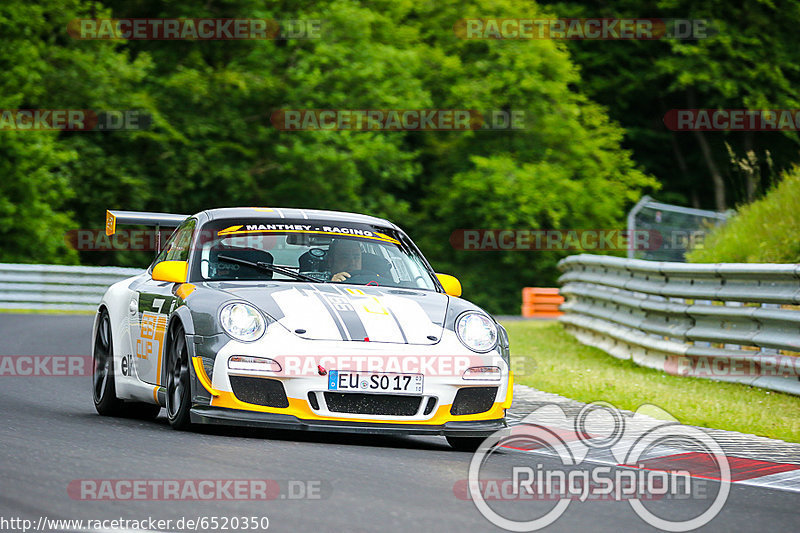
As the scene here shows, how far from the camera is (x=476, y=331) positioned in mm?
7816

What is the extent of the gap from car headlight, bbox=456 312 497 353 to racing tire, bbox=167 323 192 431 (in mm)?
1554

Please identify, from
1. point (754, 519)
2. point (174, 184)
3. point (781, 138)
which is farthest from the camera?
point (781, 138)

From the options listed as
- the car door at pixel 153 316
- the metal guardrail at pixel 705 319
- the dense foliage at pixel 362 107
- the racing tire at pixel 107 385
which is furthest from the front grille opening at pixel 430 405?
the dense foliage at pixel 362 107

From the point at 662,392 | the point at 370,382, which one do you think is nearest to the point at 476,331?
the point at 370,382

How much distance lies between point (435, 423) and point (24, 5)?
27.1 m

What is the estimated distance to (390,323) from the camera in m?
7.62

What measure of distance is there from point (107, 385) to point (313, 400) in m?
2.38

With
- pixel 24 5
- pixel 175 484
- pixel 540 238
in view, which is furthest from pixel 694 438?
pixel 540 238

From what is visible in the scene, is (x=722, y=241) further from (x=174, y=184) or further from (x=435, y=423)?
(x=174, y=184)

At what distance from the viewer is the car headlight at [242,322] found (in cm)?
741

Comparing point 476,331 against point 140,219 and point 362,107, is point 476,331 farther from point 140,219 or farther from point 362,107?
point 362,107

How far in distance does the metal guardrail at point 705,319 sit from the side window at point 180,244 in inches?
188

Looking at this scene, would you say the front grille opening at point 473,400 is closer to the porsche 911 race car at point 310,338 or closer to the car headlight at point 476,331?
Result: the porsche 911 race car at point 310,338

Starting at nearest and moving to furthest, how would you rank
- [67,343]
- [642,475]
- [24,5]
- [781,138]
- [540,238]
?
[642,475] → [67,343] → [24,5] → [540,238] → [781,138]
